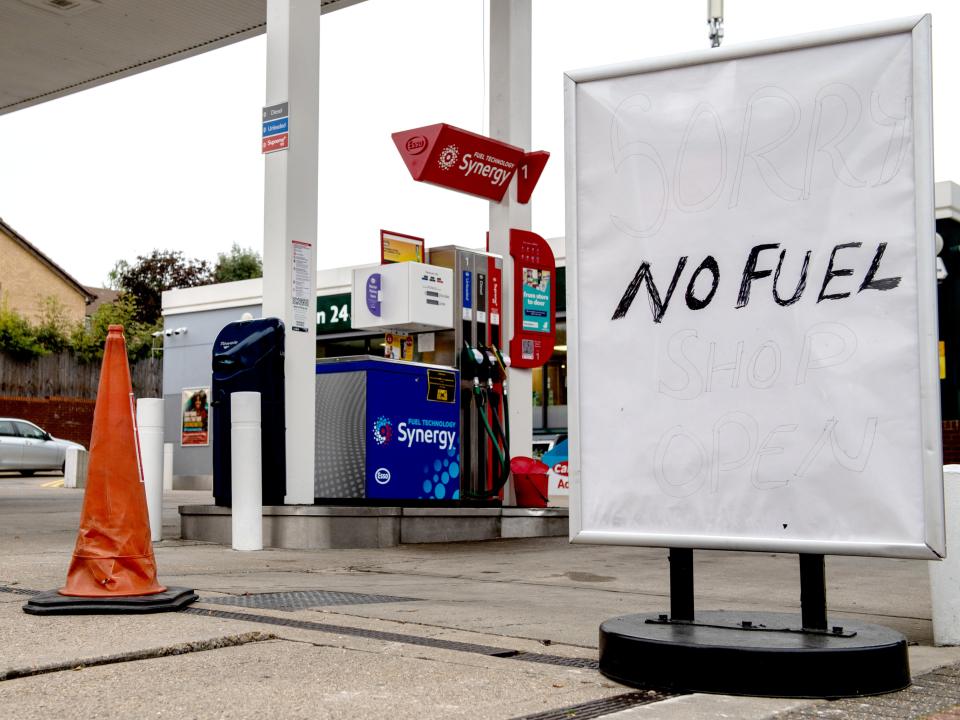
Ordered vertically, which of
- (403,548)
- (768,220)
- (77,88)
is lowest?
(403,548)

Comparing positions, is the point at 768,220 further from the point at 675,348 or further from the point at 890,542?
the point at 890,542

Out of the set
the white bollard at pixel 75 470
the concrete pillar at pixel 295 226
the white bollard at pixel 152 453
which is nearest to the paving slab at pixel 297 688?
the concrete pillar at pixel 295 226

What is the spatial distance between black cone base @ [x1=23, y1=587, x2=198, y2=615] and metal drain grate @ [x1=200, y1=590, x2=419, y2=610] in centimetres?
43

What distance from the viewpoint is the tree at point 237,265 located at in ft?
216

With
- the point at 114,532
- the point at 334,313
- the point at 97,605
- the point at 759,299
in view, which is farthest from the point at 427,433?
the point at 334,313

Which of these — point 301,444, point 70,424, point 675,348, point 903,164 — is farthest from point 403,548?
point 70,424

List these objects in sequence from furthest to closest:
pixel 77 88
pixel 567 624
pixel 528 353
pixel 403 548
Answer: pixel 77 88 → pixel 528 353 → pixel 403 548 → pixel 567 624

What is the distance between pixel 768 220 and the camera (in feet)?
12.8

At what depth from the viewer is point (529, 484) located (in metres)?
11.5

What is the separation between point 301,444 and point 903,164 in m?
6.53

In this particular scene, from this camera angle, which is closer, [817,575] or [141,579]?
[817,575]

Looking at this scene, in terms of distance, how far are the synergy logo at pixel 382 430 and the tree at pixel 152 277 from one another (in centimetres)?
4920

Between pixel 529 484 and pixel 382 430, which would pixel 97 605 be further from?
pixel 529 484

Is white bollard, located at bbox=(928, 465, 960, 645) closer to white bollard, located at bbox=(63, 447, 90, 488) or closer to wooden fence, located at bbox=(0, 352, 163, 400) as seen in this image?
white bollard, located at bbox=(63, 447, 90, 488)
